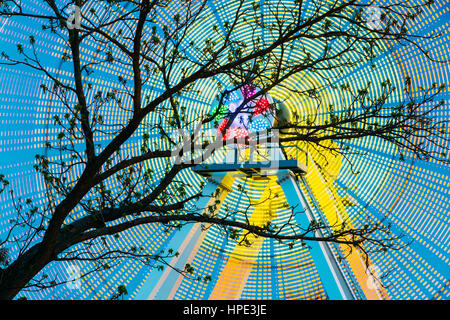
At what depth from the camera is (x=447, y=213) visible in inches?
301

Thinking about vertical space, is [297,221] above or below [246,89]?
below

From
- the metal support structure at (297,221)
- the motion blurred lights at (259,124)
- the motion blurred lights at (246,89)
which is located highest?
the motion blurred lights at (246,89)

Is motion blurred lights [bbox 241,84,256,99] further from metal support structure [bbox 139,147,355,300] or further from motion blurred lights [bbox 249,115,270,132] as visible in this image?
→ motion blurred lights [bbox 249,115,270,132]

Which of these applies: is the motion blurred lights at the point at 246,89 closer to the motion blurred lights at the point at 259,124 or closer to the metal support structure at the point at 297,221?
the metal support structure at the point at 297,221

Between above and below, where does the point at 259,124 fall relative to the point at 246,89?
below

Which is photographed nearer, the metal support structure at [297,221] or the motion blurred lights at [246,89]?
the motion blurred lights at [246,89]

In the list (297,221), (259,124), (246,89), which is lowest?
(297,221)

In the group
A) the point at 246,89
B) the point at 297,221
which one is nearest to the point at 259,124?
the point at 297,221

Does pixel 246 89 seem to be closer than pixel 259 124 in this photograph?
Yes

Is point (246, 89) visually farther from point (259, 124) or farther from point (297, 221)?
point (297, 221)

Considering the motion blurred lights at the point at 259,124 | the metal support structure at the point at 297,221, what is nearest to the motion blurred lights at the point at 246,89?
the metal support structure at the point at 297,221

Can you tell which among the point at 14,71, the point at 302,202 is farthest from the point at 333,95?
the point at 14,71

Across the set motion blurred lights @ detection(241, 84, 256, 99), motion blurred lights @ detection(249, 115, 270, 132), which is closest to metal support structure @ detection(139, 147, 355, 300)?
motion blurred lights @ detection(249, 115, 270, 132)

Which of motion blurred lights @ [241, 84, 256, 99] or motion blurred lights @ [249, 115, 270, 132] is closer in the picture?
motion blurred lights @ [241, 84, 256, 99]
